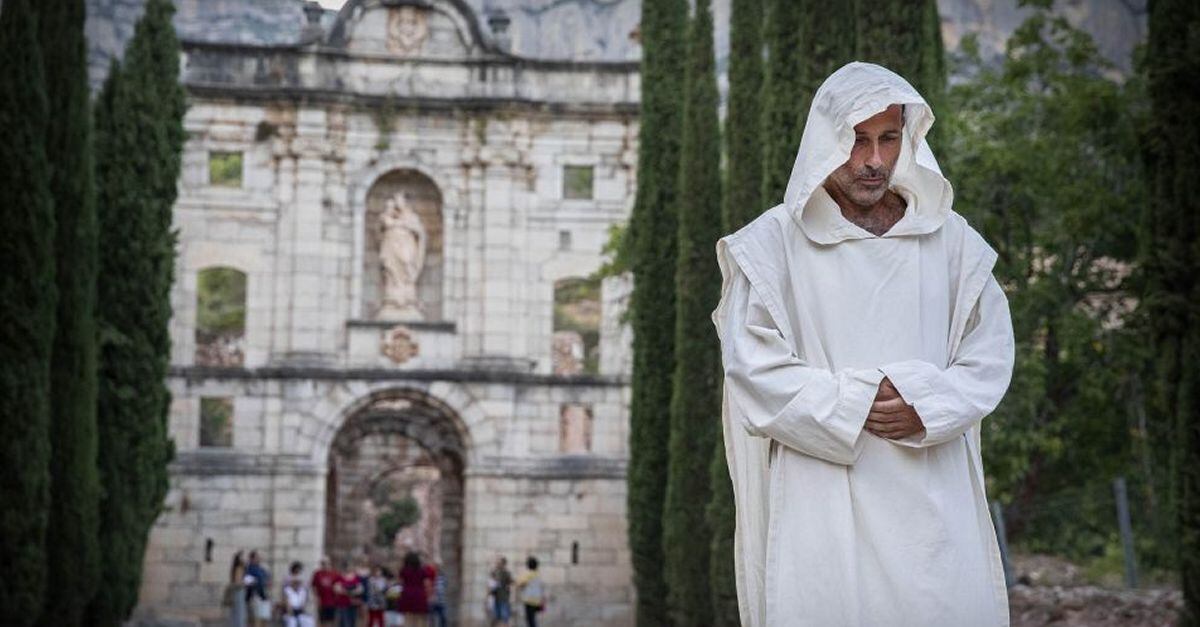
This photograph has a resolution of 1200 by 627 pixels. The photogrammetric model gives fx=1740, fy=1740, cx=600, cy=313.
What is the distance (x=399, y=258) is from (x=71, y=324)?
44.4 feet

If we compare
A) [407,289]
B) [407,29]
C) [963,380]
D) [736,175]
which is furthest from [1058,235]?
[963,380]

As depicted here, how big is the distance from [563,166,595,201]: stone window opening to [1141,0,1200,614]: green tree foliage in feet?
60.8

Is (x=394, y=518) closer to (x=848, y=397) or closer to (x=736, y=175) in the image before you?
(x=736, y=175)

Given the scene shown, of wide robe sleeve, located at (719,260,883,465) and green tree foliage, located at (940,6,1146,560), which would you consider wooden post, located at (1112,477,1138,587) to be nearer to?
green tree foliage, located at (940,6,1146,560)

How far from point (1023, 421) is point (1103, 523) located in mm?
9397

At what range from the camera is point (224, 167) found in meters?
34.9

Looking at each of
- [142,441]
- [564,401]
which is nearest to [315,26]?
[564,401]

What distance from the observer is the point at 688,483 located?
18.0m

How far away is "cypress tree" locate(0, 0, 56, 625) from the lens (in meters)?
12.6

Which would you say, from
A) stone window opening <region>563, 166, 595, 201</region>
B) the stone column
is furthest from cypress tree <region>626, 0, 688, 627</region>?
the stone column

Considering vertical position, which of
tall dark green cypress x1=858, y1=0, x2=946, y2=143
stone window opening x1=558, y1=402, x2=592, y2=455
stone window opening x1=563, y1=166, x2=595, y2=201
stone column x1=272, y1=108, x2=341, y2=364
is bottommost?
stone window opening x1=558, y1=402, x2=592, y2=455

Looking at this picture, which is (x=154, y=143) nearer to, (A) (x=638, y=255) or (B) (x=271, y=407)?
(A) (x=638, y=255)

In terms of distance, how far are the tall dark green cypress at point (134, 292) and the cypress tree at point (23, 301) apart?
4.02 m

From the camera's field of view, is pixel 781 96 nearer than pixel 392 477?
Yes
